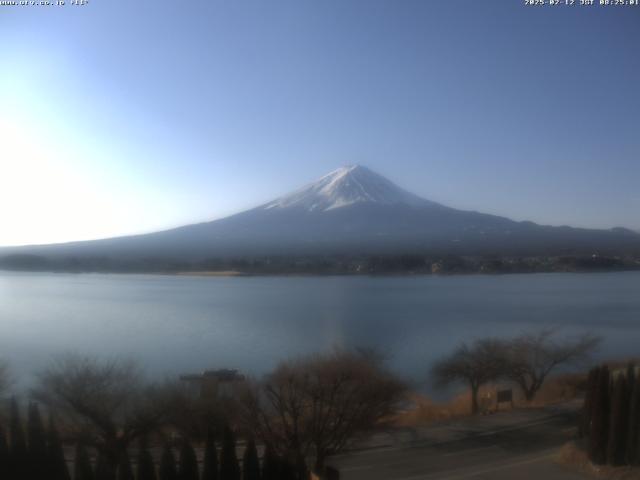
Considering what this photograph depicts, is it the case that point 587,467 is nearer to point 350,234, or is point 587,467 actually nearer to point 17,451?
point 17,451

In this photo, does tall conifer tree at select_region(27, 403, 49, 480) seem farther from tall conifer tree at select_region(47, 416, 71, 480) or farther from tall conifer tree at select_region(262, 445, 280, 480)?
tall conifer tree at select_region(262, 445, 280, 480)

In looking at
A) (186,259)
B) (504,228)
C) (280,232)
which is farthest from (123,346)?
(504,228)

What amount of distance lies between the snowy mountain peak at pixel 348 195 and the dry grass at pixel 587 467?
31.3ft

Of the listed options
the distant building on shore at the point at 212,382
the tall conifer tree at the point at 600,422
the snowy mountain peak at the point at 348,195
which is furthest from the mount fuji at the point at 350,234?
the tall conifer tree at the point at 600,422

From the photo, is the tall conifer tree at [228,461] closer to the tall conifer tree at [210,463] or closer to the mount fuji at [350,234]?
the tall conifer tree at [210,463]

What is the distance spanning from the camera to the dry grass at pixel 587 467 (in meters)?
4.49

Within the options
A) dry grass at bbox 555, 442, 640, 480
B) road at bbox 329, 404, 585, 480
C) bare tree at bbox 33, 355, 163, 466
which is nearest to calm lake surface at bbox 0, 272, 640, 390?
bare tree at bbox 33, 355, 163, 466

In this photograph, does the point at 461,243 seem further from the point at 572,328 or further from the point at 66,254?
the point at 66,254

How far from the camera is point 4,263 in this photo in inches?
472

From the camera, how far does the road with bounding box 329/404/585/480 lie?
4605 millimetres

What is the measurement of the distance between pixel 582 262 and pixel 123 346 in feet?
32.5

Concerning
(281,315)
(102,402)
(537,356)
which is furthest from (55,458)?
(537,356)

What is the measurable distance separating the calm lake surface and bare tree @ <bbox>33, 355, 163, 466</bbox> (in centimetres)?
77

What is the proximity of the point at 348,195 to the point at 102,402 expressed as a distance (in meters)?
11.5
